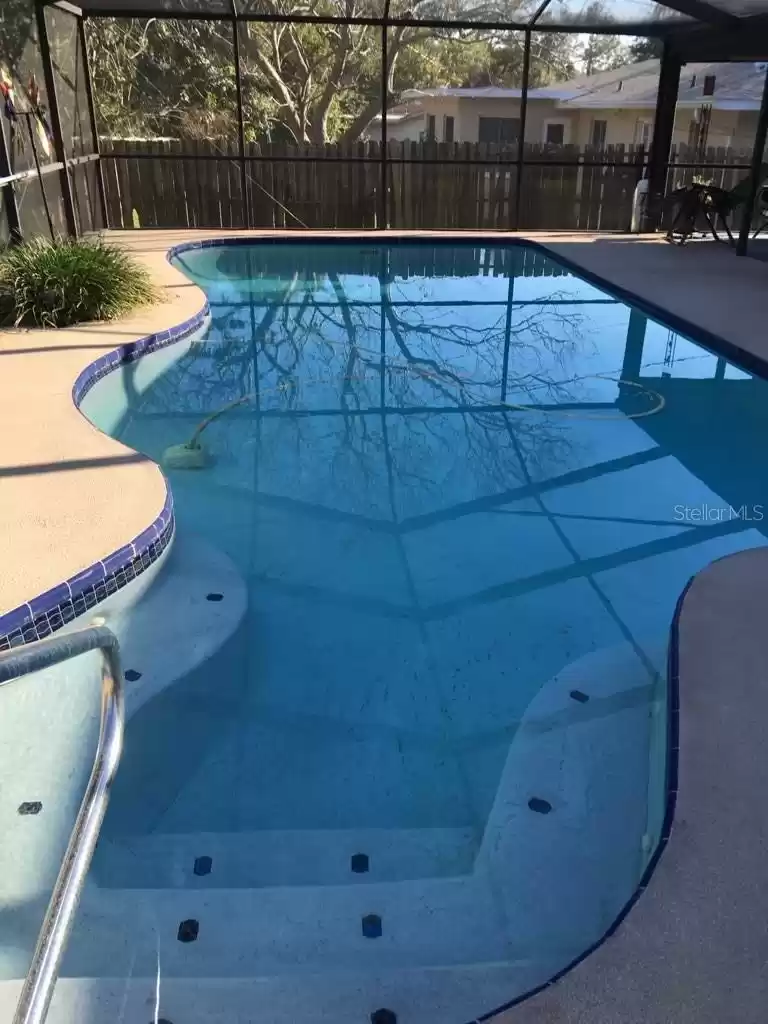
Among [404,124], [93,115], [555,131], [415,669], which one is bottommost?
[415,669]

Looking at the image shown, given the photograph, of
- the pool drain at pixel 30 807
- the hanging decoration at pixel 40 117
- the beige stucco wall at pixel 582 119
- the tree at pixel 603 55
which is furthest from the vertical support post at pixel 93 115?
the tree at pixel 603 55

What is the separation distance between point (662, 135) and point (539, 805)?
10.6 metres

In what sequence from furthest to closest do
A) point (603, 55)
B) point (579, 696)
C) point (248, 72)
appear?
1. point (603, 55)
2. point (248, 72)
3. point (579, 696)

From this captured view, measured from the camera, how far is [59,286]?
6250 millimetres

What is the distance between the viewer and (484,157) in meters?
11.4

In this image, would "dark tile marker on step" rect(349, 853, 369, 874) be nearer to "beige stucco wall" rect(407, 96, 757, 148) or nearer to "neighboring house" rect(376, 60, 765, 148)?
"neighboring house" rect(376, 60, 765, 148)

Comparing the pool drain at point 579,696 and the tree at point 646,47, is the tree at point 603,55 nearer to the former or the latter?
the tree at point 646,47

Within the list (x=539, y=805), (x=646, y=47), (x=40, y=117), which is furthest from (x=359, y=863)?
Answer: (x=646, y=47)

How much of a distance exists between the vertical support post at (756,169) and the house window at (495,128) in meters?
12.1

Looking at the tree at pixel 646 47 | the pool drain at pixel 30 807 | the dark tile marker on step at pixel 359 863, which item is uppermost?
the tree at pixel 646 47

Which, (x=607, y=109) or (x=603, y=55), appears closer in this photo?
(x=607, y=109)

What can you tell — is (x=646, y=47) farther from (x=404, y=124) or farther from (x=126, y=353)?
(x=404, y=124)

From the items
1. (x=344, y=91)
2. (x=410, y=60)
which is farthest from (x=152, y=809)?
(x=410, y=60)

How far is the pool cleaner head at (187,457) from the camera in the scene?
14.8 feet
